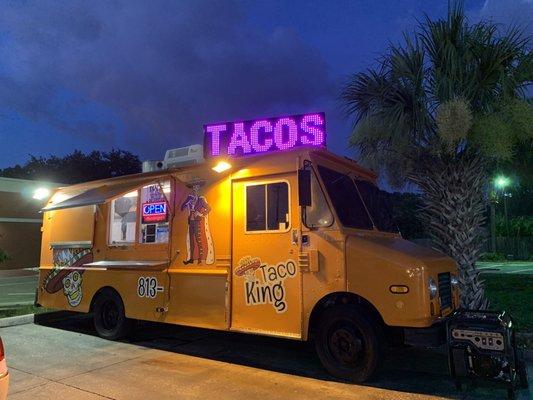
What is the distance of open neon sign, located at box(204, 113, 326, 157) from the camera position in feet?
22.9

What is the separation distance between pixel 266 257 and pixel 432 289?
2.11 meters

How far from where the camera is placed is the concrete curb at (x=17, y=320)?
8.79 meters

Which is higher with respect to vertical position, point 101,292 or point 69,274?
point 69,274

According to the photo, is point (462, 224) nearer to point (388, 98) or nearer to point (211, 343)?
point (388, 98)

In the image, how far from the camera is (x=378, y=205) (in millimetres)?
6926

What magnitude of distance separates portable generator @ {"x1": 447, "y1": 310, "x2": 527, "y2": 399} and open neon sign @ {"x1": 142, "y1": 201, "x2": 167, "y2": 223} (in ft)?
14.9

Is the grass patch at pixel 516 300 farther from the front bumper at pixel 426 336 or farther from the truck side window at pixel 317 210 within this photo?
the truck side window at pixel 317 210

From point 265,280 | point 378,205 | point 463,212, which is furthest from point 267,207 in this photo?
point 463,212

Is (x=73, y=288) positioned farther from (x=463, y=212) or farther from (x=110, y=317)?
(x=463, y=212)

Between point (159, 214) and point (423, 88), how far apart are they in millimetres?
4834

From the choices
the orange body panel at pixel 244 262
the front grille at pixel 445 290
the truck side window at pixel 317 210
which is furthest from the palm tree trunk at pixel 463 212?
the truck side window at pixel 317 210

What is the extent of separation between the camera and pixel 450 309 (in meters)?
5.73

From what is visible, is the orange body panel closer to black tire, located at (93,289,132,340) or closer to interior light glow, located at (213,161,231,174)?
interior light glow, located at (213,161,231,174)

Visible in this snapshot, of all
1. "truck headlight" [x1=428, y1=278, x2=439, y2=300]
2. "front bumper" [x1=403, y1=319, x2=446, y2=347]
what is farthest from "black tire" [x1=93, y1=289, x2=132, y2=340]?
"truck headlight" [x1=428, y1=278, x2=439, y2=300]
